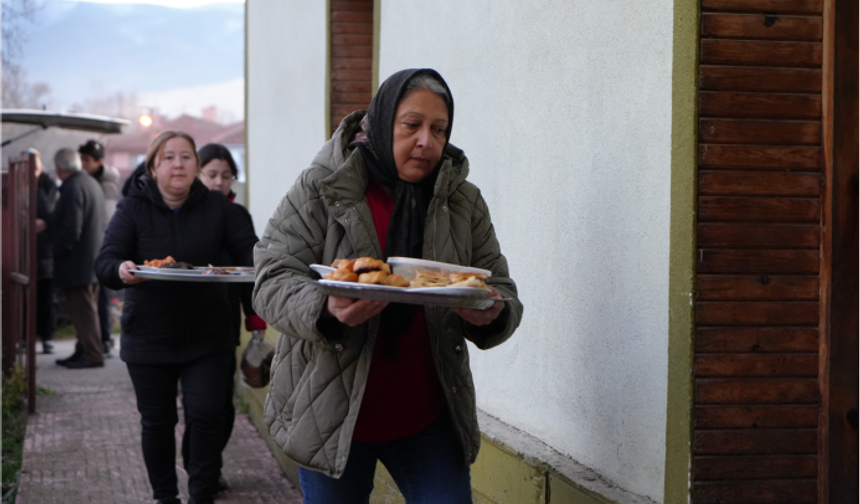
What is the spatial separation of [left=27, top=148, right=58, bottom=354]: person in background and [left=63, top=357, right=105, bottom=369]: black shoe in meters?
1.07

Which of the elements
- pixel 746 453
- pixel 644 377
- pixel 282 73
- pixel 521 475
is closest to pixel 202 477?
pixel 521 475

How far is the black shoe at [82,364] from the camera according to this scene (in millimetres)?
9906

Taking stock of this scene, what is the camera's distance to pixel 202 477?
4.61 metres

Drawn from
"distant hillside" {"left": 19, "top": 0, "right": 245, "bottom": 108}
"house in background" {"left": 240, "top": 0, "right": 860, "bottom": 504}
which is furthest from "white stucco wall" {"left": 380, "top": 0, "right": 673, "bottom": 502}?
"distant hillside" {"left": 19, "top": 0, "right": 245, "bottom": 108}

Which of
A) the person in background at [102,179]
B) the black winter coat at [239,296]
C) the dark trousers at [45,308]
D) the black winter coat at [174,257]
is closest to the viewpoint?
the black winter coat at [174,257]

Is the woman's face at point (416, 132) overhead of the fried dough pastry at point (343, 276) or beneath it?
overhead

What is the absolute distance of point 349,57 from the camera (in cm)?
631

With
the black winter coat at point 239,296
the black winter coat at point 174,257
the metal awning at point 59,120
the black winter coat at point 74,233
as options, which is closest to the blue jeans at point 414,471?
the black winter coat at point 174,257

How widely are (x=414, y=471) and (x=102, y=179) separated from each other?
9019 millimetres

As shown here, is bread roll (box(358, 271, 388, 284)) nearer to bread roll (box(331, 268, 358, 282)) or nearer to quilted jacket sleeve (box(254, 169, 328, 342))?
bread roll (box(331, 268, 358, 282))

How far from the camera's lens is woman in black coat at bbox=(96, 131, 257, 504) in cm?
440

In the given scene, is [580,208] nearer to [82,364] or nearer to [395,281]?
[395,281]

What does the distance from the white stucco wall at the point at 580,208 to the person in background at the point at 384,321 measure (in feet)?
1.71

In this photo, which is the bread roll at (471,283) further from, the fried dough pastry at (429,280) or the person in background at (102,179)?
the person in background at (102,179)
